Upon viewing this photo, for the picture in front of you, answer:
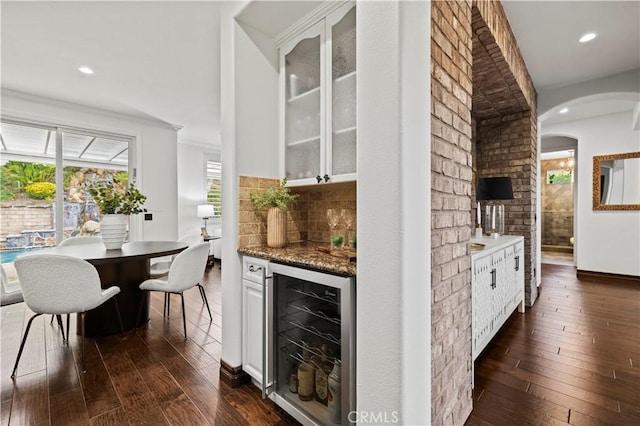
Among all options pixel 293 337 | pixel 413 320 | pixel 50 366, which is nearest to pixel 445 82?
pixel 413 320

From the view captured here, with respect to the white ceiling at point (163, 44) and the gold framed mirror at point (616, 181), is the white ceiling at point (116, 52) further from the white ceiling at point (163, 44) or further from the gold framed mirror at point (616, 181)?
the gold framed mirror at point (616, 181)

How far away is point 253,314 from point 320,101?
147cm

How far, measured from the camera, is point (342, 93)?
187 centimetres

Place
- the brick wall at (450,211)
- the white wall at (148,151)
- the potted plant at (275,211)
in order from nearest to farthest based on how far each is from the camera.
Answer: the brick wall at (450,211)
the potted plant at (275,211)
the white wall at (148,151)

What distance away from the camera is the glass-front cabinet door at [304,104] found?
1985mm

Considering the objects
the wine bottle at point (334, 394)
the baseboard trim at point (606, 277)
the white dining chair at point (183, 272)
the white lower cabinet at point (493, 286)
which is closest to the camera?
the wine bottle at point (334, 394)

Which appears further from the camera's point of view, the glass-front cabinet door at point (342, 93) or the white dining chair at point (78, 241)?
the white dining chair at point (78, 241)

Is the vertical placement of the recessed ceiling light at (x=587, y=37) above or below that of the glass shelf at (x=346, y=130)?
above

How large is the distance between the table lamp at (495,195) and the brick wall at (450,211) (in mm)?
1761

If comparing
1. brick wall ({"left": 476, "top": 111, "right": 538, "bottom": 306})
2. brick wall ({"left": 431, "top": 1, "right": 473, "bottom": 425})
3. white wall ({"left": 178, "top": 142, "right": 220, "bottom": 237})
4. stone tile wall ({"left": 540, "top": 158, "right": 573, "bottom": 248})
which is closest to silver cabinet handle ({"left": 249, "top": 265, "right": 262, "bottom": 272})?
brick wall ({"left": 431, "top": 1, "right": 473, "bottom": 425})

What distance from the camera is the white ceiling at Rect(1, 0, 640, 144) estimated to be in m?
2.21

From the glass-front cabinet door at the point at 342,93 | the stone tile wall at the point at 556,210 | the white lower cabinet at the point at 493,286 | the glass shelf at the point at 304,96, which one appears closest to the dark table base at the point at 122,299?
the glass shelf at the point at 304,96

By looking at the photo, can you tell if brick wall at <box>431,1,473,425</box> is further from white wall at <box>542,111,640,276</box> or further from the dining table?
white wall at <box>542,111,640,276</box>

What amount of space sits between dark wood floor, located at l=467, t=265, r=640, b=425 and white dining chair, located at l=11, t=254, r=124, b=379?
2.61m
